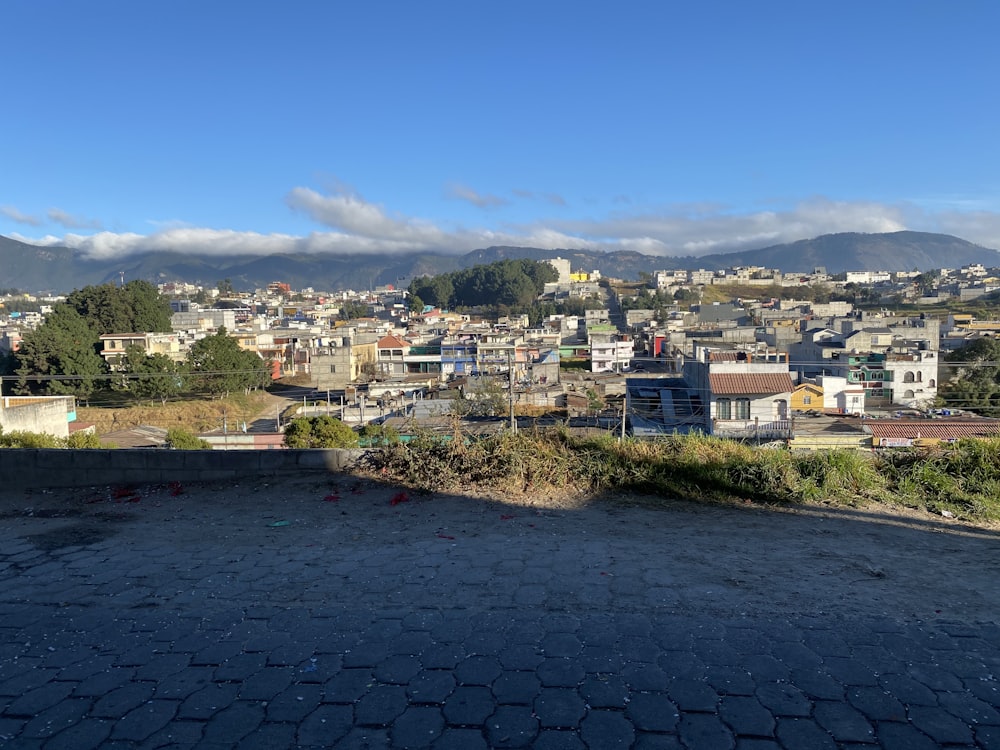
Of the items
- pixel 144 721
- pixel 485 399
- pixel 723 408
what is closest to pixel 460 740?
pixel 144 721

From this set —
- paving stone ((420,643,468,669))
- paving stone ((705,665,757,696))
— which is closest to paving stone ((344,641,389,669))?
paving stone ((420,643,468,669))

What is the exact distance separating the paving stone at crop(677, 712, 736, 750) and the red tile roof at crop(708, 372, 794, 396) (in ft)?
58.5

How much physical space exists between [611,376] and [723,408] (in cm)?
1675

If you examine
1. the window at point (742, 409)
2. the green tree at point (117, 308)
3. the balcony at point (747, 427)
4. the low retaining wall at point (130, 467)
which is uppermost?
the green tree at point (117, 308)

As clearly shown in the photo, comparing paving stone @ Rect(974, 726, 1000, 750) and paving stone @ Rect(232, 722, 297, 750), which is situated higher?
paving stone @ Rect(232, 722, 297, 750)

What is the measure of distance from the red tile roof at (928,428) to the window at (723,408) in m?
3.33

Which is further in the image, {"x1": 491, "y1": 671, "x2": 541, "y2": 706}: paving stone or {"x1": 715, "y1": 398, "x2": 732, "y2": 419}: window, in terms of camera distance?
{"x1": 715, "y1": 398, "x2": 732, "y2": 419}: window

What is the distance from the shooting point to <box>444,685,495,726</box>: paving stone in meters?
2.18

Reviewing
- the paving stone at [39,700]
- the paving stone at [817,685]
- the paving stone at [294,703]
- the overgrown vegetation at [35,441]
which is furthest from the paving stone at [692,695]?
the overgrown vegetation at [35,441]

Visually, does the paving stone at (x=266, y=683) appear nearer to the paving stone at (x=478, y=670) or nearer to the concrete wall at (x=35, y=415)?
the paving stone at (x=478, y=670)

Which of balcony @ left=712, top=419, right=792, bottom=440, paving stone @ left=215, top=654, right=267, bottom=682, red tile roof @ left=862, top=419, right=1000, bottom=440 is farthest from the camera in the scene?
balcony @ left=712, top=419, right=792, bottom=440

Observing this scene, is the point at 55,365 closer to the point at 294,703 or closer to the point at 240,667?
the point at 240,667

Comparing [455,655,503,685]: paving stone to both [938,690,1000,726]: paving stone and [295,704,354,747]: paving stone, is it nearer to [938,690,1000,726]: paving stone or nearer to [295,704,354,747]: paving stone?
[295,704,354,747]: paving stone

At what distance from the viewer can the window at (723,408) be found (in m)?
19.1
